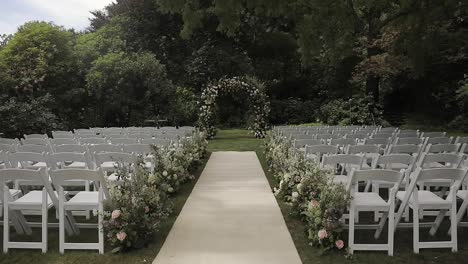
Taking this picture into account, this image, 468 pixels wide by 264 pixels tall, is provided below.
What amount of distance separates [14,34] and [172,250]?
69.5 ft

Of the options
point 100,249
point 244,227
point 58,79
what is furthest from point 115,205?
point 58,79

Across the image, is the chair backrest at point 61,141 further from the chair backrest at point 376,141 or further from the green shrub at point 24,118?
the green shrub at point 24,118

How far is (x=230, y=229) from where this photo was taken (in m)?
6.33

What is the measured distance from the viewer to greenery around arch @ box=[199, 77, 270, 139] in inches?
871

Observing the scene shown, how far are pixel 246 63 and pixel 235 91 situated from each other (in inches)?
420

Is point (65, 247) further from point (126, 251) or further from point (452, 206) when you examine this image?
point (452, 206)

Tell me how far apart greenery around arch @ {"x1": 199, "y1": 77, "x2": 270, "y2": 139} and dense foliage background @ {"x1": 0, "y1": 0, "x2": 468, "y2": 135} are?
3062 millimetres

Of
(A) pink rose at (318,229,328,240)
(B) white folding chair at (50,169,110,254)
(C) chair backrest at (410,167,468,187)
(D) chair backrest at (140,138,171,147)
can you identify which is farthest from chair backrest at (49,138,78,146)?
(C) chair backrest at (410,167,468,187)

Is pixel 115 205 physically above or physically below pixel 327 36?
below

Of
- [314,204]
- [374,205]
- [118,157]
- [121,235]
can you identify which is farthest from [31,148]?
[374,205]

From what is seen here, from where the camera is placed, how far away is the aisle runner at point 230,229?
5289 millimetres

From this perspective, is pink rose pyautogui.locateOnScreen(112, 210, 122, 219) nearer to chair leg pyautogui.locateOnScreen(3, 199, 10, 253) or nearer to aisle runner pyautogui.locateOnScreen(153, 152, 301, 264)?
aisle runner pyautogui.locateOnScreen(153, 152, 301, 264)

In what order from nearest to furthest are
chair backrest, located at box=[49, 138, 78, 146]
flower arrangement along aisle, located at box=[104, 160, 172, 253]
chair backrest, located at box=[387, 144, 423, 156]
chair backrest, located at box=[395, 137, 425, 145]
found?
flower arrangement along aisle, located at box=[104, 160, 172, 253] < chair backrest, located at box=[387, 144, 423, 156] < chair backrest, located at box=[395, 137, 425, 145] < chair backrest, located at box=[49, 138, 78, 146]

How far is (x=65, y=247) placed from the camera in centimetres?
553
